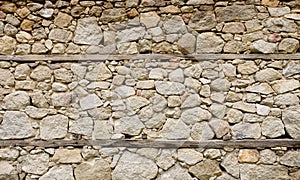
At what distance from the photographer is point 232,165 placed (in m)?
3.54

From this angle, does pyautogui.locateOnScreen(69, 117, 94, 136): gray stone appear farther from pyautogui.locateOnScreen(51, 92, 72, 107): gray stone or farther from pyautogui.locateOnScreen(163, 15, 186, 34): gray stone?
pyautogui.locateOnScreen(163, 15, 186, 34): gray stone

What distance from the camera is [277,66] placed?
3.61 m

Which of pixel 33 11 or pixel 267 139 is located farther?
pixel 33 11

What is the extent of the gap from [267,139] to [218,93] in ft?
2.27

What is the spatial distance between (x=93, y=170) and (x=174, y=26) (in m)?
1.78

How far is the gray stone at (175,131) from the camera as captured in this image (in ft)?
11.8

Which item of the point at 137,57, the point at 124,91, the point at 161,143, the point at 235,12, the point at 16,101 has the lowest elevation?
the point at 161,143

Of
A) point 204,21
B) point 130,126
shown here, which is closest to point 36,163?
point 130,126

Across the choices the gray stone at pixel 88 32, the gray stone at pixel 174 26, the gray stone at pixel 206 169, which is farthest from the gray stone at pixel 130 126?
the gray stone at pixel 174 26

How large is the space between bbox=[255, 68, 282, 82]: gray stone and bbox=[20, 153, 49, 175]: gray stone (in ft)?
7.94

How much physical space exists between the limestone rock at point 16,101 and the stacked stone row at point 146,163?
1.49 feet

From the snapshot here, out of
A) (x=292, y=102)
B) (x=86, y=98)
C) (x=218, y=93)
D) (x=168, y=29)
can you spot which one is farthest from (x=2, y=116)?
(x=292, y=102)

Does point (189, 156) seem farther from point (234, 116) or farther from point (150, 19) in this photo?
point (150, 19)

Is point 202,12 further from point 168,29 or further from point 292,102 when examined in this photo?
point 292,102
